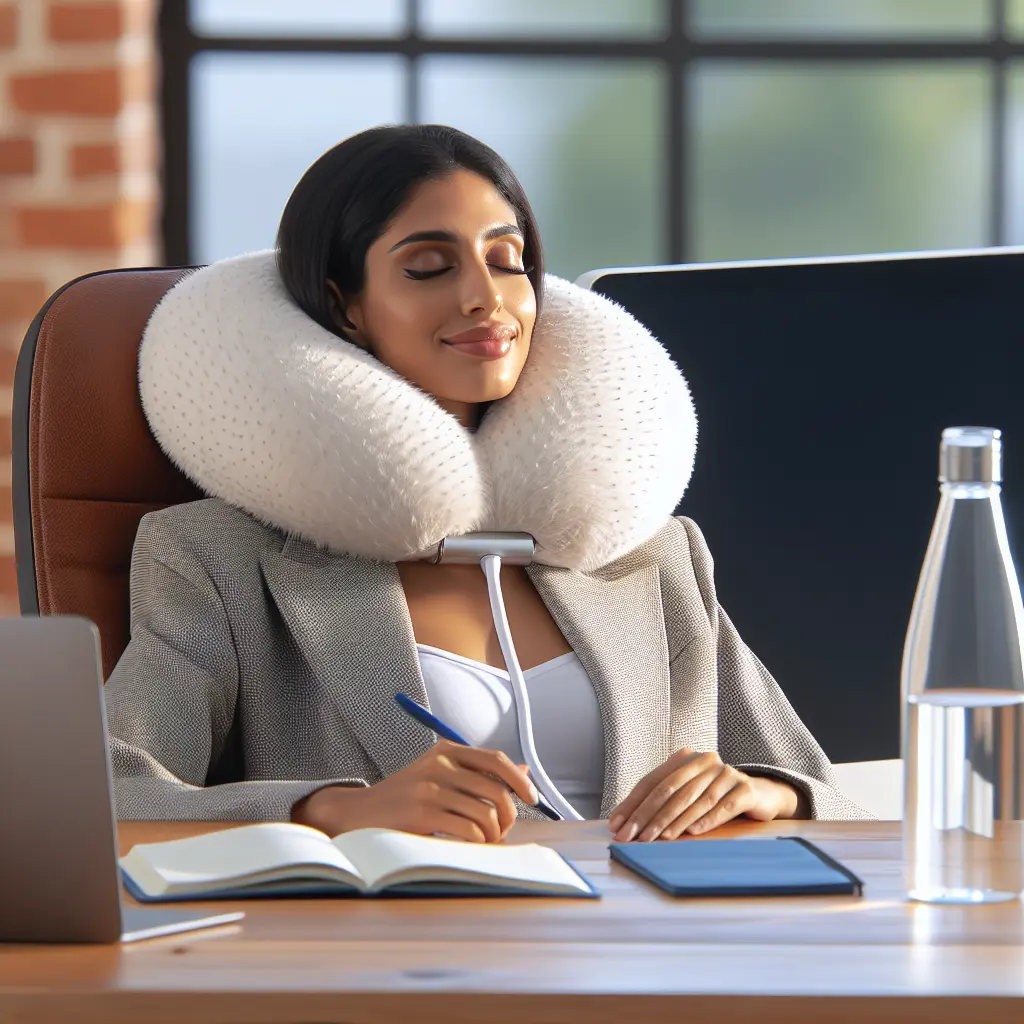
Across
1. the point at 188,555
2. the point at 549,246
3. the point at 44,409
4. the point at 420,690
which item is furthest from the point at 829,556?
the point at 549,246

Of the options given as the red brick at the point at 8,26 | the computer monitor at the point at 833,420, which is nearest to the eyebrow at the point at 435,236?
the computer monitor at the point at 833,420

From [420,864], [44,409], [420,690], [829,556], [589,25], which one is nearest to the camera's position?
[420,864]

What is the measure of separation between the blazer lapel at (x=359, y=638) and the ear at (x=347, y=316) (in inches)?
9.4

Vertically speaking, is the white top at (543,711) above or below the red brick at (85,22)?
below

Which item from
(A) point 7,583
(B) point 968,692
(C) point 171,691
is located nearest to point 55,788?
(B) point 968,692

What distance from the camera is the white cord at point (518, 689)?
1.28 m

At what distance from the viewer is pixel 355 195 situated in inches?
58.9

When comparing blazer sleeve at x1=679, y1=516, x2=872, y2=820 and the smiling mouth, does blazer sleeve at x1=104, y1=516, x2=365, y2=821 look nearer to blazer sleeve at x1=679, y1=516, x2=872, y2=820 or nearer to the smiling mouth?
the smiling mouth

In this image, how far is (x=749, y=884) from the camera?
75 centimetres

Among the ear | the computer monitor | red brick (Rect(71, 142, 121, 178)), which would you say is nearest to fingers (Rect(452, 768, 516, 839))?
the ear

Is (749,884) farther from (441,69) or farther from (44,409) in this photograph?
(441,69)

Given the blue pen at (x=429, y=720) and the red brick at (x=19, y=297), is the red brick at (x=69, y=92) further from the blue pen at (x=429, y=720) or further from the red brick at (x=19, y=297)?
the blue pen at (x=429, y=720)

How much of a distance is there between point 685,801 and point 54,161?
1.59m

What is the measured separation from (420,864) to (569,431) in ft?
2.52
